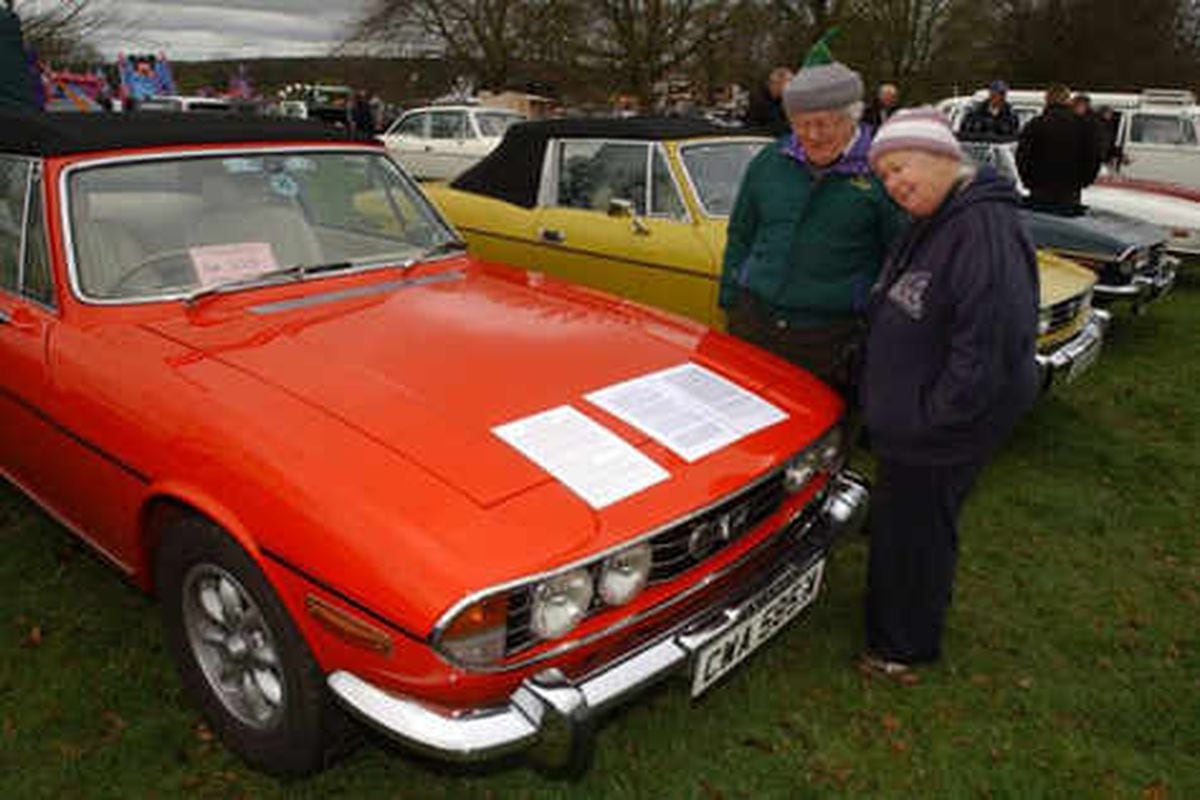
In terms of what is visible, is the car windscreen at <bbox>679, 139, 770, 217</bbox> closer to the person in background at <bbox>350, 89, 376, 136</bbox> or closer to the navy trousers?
the navy trousers

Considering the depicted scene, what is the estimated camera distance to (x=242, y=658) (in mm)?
2359

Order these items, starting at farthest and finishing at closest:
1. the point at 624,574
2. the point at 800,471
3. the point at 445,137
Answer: the point at 445,137, the point at 800,471, the point at 624,574

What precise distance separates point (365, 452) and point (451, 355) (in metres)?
0.61

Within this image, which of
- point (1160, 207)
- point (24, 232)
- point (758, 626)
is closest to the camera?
point (758, 626)

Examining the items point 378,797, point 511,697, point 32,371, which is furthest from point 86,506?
point 511,697

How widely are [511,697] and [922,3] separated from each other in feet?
95.5

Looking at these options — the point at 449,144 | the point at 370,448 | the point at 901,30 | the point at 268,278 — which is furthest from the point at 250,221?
the point at 901,30

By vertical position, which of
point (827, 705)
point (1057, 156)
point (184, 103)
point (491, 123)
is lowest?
point (827, 705)

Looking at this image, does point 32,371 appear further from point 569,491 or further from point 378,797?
point 569,491

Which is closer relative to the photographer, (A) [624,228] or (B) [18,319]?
(B) [18,319]

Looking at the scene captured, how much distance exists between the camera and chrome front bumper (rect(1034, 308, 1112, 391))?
182 inches

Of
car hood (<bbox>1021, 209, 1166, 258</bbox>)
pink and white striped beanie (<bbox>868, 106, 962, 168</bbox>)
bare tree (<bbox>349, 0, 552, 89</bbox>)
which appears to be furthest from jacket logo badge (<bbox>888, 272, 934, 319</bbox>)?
bare tree (<bbox>349, 0, 552, 89</bbox>)

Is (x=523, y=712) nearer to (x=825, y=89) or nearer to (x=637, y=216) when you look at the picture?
(x=825, y=89)

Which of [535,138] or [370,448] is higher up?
[535,138]
